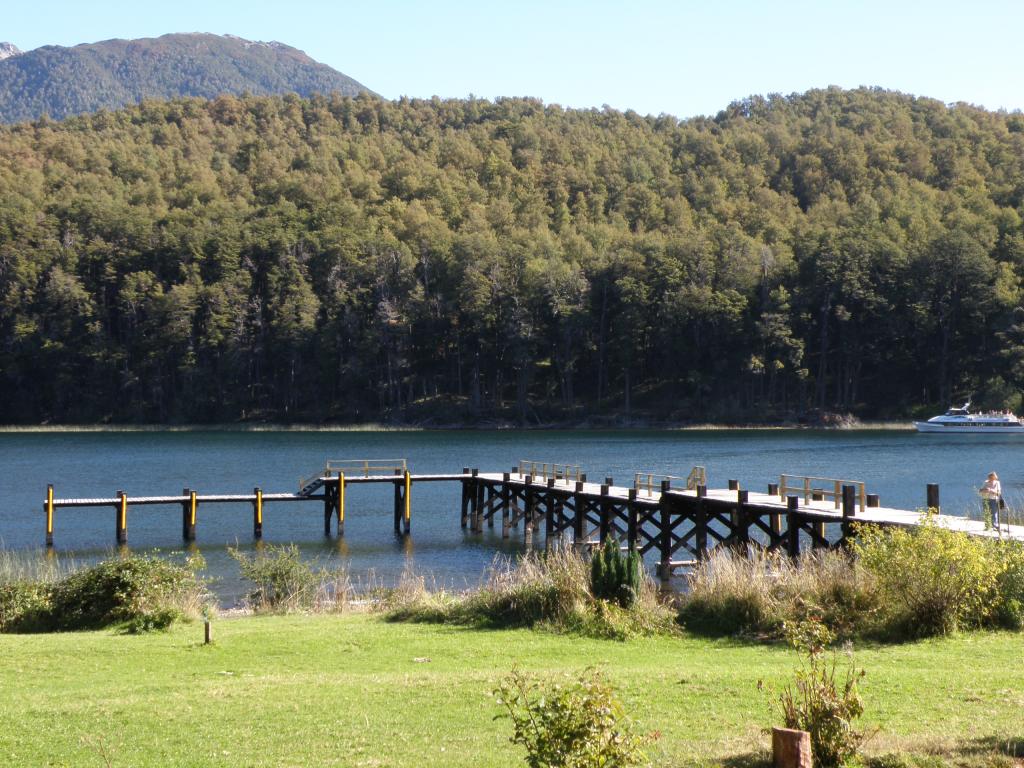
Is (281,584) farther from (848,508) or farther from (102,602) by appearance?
(848,508)

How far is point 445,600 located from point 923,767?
11.3m

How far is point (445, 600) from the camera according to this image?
62.8ft

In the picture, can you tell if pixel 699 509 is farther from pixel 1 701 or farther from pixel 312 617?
pixel 1 701

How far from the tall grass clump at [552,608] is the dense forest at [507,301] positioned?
8631 centimetres

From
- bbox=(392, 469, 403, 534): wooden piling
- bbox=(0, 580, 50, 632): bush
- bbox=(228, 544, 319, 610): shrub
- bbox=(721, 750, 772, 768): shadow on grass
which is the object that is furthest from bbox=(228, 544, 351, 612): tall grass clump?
bbox=(392, 469, 403, 534): wooden piling

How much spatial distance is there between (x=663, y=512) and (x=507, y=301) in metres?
83.9

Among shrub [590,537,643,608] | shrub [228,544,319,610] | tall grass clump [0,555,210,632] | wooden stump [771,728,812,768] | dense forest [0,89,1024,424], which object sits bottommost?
shrub [228,544,319,610]

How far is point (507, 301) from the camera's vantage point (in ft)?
371

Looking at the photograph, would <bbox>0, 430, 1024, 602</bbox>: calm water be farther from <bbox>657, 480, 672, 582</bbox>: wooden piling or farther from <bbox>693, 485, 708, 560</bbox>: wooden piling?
<bbox>693, 485, 708, 560</bbox>: wooden piling

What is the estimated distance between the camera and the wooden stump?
810cm

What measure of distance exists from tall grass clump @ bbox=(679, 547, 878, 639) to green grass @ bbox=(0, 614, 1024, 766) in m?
0.77

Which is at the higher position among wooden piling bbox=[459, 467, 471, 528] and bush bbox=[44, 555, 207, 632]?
bush bbox=[44, 555, 207, 632]

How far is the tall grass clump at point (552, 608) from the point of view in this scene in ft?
54.3

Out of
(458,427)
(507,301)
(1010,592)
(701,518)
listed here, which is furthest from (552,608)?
(507,301)
